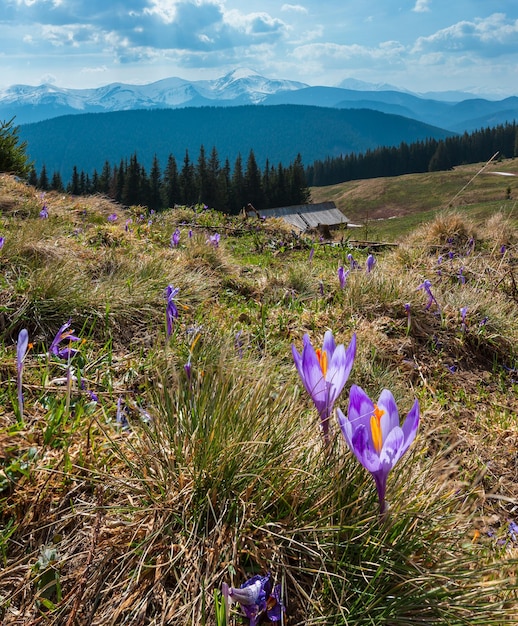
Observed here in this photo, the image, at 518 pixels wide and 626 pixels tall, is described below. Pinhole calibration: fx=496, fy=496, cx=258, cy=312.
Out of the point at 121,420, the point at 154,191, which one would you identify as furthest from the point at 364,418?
the point at 154,191

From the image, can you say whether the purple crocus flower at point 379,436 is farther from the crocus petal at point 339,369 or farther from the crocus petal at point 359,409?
the crocus petal at point 339,369

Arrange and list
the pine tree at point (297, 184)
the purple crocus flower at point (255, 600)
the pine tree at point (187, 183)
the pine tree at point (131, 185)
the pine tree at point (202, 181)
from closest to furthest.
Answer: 1. the purple crocus flower at point (255, 600)
2. the pine tree at point (131, 185)
3. the pine tree at point (202, 181)
4. the pine tree at point (187, 183)
5. the pine tree at point (297, 184)

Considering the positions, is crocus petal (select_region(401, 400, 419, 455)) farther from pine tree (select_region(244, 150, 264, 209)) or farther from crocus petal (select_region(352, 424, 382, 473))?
pine tree (select_region(244, 150, 264, 209))

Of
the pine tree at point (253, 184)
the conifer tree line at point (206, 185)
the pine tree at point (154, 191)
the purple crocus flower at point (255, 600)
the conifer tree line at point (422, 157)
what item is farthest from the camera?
the conifer tree line at point (422, 157)

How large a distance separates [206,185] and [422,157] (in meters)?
79.9

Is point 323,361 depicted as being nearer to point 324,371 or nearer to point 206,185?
point 324,371

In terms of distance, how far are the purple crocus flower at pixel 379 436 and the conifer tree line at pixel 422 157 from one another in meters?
132

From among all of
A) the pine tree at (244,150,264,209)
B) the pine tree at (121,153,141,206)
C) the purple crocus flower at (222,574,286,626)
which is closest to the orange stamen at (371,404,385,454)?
the purple crocus flower at (222,574,286,626)

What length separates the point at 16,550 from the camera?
153 cm

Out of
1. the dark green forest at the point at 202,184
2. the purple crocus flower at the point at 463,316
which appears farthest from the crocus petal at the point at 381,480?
the dark green forest at the point at 202,184

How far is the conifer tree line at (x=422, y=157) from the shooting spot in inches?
4847

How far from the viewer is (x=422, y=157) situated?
128125 millimetres

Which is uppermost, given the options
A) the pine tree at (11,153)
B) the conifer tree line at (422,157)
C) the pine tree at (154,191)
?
the conifer tree line at (422,157)

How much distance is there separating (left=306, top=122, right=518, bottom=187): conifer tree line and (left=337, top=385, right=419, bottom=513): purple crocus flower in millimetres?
132392
